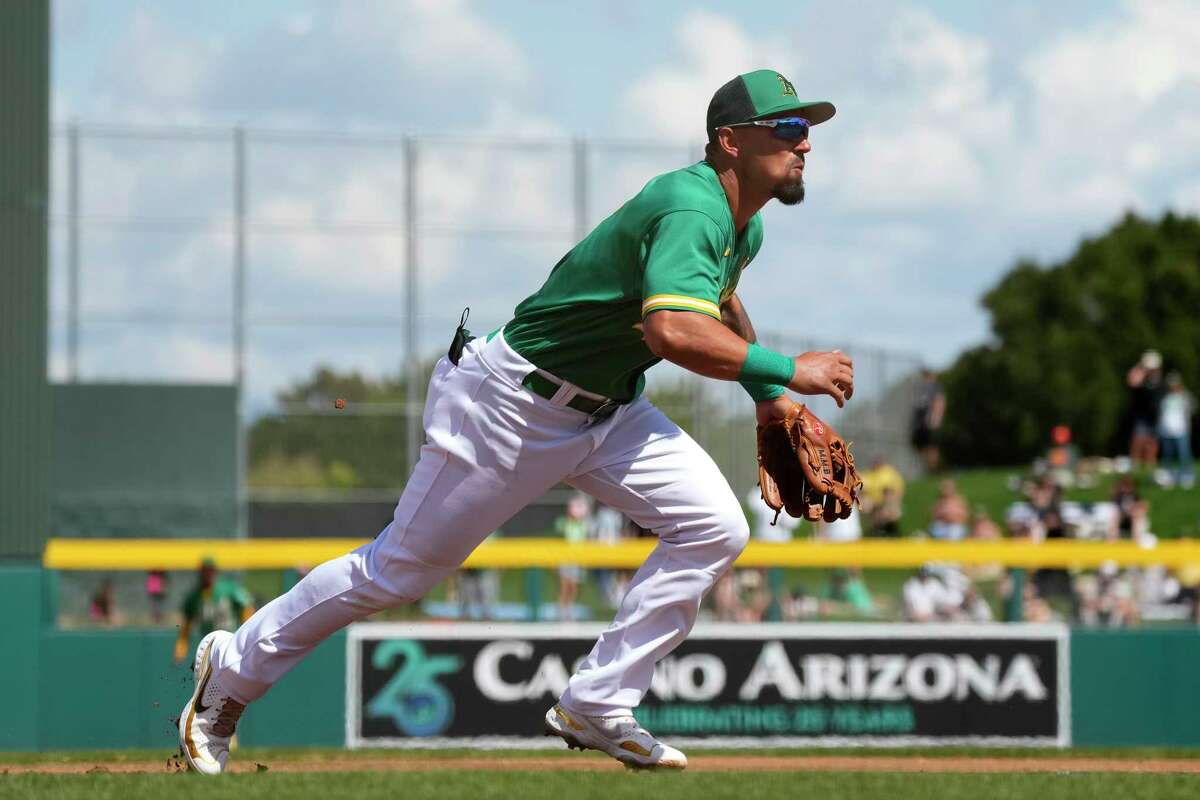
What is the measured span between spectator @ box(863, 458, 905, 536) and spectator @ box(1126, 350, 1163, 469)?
23.1 ft

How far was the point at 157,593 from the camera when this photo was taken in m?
12.2

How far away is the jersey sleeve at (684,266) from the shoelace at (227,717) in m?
1.90

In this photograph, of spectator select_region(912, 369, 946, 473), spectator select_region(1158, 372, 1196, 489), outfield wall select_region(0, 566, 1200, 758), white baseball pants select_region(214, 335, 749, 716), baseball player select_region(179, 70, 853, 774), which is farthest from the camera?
spectator select_region(1158, 372, 1196, 489)

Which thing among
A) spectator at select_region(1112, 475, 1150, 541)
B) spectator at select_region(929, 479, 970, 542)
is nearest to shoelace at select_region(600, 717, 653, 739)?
spectator at select_region(929, 479, 970, 542)

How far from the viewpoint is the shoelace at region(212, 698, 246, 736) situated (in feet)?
18.8

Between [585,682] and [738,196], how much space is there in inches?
62.8

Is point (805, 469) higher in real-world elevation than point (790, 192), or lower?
lower

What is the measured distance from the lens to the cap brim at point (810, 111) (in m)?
5.39

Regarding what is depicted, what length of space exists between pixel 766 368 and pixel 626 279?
522 millimetres

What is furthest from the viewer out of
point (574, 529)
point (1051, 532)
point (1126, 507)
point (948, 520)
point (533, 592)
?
point (1126, 507)

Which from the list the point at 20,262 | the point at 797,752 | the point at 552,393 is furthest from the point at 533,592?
the point at 552,393

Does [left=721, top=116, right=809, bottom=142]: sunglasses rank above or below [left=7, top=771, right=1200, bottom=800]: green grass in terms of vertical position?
above

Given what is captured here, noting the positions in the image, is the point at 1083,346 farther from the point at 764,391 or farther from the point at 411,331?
the point at 764,391

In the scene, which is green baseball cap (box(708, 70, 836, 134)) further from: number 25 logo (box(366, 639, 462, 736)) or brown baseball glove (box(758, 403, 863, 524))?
number 25 logo (box(366, 639, 462, 736))
